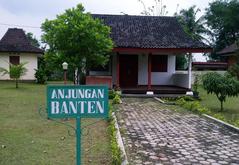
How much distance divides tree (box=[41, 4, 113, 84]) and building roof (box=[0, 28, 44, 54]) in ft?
52.1

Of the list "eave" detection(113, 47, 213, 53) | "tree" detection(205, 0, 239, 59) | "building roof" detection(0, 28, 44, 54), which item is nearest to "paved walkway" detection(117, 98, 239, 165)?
"eave" detection(113, 47, 213, 53)

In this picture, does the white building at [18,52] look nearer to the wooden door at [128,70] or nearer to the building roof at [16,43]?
the building roof at [16,43]

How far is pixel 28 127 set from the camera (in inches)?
362

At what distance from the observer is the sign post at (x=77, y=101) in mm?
4219

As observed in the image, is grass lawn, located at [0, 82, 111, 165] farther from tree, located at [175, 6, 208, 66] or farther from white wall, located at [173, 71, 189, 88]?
tree, located at [175, 6, 208, 66]

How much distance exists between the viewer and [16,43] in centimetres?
3142

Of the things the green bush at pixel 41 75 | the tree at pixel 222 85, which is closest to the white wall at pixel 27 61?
the green bush at pixel 41 75

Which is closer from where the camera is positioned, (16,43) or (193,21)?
(16,43)

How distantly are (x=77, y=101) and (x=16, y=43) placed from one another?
28.8 meters

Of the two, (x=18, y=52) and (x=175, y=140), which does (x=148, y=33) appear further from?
(x=18, y=52)

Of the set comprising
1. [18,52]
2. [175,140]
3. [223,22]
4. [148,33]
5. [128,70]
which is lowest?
[175,140]

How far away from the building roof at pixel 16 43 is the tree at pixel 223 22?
2425 cm

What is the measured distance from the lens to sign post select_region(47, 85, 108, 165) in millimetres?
4219

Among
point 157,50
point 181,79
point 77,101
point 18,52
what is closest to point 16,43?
point 18,52
